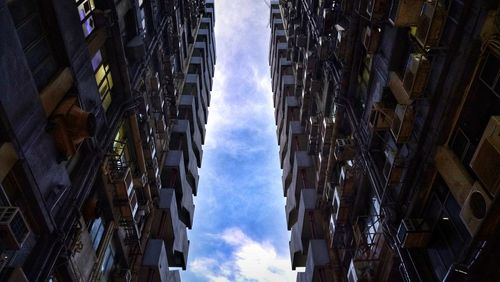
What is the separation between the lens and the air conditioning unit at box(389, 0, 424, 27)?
418 inches

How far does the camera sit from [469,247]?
8.77 meters

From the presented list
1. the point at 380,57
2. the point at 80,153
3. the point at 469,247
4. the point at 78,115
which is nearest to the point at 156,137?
the point at 80,153

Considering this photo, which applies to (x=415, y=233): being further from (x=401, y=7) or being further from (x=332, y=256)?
(x=332, y=256)

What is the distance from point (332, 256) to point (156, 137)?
13.9 meters

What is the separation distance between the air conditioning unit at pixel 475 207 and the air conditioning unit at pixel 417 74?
11.2 feet

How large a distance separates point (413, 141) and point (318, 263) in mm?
10791

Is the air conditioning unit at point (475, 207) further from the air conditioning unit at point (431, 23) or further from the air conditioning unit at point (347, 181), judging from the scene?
the air conditioning unit at point (347, 181)

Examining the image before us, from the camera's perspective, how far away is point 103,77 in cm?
1597

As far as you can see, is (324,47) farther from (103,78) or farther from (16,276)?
(16,276)

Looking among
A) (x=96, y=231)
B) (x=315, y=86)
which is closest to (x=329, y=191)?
(x=315, y=86)

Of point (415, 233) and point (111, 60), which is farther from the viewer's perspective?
point (111, 60)

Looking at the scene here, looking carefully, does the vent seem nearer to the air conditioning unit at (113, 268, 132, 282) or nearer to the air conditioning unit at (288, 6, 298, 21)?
the air conditioning unit at (113, 268, 132, 282)

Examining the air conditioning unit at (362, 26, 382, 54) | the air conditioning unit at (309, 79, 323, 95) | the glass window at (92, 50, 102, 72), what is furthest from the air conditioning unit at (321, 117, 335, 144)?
the glass window at (92, 50, 102, 72)

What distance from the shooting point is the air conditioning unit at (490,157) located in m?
7.26
